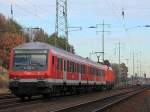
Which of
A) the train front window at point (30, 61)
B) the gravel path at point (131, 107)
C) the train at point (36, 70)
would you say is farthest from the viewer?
the train front window at point (30, 61)

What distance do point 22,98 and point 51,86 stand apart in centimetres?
212

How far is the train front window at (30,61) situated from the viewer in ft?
101

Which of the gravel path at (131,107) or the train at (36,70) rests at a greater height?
the train at (36,70)

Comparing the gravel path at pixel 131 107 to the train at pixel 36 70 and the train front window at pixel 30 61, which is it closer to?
the train at pixel 36 70

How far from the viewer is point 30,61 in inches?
1227

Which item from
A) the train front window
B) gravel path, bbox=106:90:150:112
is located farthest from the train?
gravel path, bbox=106:90:150:112

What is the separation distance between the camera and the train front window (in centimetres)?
3086

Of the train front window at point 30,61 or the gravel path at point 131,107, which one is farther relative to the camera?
the train front window at point 30,61

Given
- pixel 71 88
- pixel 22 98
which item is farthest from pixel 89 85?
pixel 22 98

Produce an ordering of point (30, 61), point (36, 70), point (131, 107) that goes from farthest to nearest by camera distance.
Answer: point (30, 61)
point (36, 70)
point (131, 107)

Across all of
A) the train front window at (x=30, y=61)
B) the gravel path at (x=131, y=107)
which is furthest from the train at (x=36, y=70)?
the gravel path at (x=131, y=107)

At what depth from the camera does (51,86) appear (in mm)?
30891

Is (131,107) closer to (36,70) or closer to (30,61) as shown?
(36,70)

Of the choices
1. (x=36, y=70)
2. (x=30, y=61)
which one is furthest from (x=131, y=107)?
(x=30, y=61)
